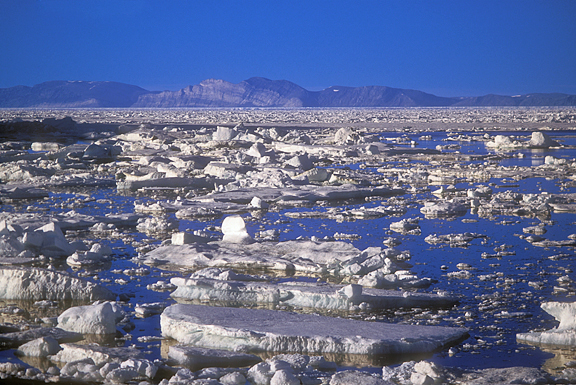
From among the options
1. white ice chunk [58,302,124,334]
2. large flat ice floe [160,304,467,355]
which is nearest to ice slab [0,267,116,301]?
white ice chunk [58,302,124,334]

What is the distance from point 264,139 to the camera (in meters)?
22.2

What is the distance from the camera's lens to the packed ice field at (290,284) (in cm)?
348

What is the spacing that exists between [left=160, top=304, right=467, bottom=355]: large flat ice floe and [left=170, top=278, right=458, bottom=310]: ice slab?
0.42 metres

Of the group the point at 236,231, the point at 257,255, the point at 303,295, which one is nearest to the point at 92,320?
the point at 303,295

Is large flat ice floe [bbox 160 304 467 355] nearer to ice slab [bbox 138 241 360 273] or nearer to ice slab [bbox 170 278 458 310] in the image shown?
ice slab [bbox 170 278 458 310]

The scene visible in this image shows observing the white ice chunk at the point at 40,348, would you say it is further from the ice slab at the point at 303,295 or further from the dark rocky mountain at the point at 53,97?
the dark rocky mountain at the point at 53,97

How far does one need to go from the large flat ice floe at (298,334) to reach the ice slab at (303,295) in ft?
1.36

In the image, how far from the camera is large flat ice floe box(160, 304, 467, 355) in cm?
365

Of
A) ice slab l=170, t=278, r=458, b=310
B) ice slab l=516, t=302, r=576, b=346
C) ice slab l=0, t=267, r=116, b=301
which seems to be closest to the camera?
ice slab l=516, t=302, r=576, b=346

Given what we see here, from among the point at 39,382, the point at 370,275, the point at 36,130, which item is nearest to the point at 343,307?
the point at 370,275

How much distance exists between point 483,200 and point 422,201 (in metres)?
1.00

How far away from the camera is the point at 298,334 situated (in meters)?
3.71

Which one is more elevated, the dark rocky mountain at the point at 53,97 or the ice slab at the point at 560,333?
the dark rocky mountain at the point at 53,97

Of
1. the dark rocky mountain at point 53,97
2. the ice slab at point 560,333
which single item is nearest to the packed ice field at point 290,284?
the ice slab at point 560,333
